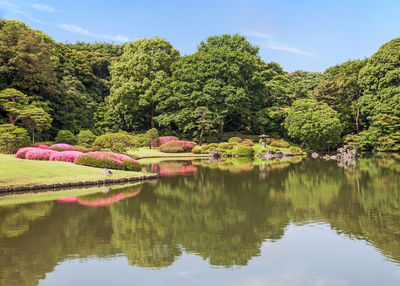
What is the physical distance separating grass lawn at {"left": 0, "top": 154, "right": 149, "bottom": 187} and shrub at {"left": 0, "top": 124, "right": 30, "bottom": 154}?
11133mm

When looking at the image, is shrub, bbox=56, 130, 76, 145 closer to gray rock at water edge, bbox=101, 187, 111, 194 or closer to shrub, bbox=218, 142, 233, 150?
shrub, bbox=218, 142, 233, 150

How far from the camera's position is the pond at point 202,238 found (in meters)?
6.23

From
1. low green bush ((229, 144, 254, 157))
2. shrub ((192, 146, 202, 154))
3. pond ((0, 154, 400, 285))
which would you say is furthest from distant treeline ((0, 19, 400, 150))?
pond ((0, 154, 400, 285))

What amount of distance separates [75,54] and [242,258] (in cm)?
5507

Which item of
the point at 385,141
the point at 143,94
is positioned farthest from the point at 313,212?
the point at 143,94

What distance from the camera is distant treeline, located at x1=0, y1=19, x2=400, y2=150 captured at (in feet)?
136

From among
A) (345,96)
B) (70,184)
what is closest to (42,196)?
(70,184)

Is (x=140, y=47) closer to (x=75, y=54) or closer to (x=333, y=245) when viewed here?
(x=75, y=54)

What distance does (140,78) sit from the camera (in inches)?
2009

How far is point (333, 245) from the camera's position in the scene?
7.82 meters

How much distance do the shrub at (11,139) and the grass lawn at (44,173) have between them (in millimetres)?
11133

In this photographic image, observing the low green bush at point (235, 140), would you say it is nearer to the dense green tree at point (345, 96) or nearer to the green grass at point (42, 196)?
the dense green tree at point (345, 96)

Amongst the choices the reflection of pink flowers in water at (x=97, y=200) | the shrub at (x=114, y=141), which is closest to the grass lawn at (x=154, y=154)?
the shrub at (x=114, y=141)

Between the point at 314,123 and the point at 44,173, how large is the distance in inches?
1331
